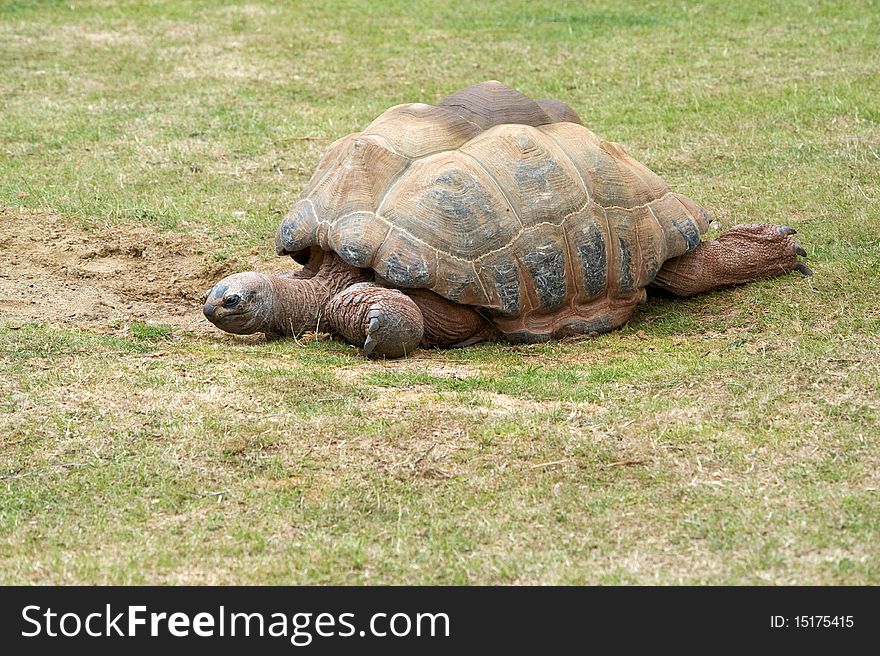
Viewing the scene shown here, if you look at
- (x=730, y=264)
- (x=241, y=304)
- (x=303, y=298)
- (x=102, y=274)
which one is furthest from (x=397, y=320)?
(x=102, y=274)

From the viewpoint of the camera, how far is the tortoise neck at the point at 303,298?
6.20m

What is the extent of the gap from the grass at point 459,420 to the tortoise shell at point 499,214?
0.30 m

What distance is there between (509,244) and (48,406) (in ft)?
7.75

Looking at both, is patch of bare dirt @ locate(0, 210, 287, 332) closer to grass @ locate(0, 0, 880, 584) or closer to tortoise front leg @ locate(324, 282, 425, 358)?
grass @ locate(0, 0, 880, 584)

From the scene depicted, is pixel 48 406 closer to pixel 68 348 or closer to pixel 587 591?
pixel 68 348

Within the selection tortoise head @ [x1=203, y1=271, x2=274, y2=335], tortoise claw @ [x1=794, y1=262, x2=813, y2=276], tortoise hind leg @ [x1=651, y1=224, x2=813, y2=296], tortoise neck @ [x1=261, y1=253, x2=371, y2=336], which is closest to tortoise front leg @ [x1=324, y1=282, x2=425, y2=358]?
tortoise neck @ [x1=261, y1=253, x2=371, y2=336]

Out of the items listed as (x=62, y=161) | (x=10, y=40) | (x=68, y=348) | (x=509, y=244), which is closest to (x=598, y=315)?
(x=509, y=244)

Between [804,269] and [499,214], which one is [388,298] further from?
[804,269]

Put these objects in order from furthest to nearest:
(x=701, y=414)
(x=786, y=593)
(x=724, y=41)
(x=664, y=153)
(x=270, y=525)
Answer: (x=724, y=41) < (x=664, y=153) < (x=701, y=414) < (x=270, y=525) < (x=786, y=593)

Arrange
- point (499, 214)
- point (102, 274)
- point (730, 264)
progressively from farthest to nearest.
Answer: point (102, 274) → point (730, 264) → point (499, 214)

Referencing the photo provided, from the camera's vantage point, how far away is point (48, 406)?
499 centimetres

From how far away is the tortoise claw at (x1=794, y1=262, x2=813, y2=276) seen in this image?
672 cm

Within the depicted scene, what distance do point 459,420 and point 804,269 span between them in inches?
112

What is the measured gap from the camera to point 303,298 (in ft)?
20.4
